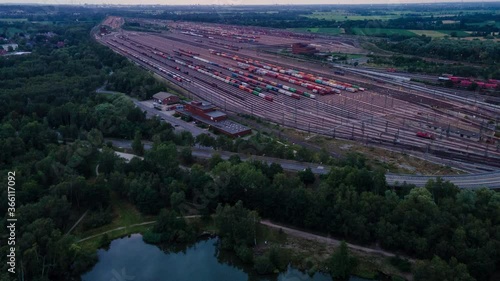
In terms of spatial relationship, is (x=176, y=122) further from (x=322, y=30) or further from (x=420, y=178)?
(x=322, y=30)

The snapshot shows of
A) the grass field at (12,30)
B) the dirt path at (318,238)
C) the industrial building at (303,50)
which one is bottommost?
the dirt path at (318,238)

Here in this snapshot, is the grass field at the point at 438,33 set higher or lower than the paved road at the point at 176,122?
higher

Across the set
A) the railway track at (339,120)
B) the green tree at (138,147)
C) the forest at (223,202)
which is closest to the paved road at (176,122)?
the forest at (223,202)

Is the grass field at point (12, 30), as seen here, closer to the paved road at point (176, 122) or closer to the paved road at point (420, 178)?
the paved road at point (176, 122)

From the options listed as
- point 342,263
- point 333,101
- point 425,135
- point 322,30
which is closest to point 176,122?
point 333,101

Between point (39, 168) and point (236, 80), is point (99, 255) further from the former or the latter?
point (236, 80)
